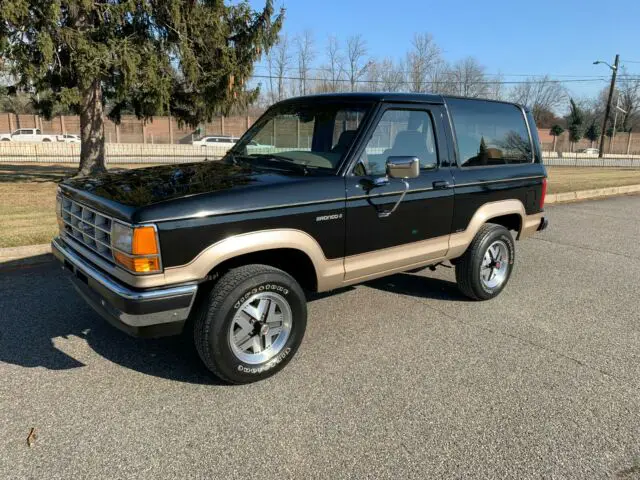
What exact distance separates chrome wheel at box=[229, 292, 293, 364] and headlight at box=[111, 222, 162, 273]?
0.66 meters

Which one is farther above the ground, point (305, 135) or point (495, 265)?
point (305, 135)

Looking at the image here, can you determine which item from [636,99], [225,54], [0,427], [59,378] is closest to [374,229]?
[59,378]

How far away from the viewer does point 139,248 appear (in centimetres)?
289

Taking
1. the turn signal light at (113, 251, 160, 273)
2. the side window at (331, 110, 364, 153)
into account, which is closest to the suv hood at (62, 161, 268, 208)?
the turn signal light at (113, 251, 160, 273)

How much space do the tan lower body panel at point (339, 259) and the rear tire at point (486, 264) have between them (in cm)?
12

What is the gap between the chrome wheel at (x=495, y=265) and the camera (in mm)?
5086

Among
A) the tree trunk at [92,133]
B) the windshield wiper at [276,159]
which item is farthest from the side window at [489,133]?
the tree trunk at [92,133]

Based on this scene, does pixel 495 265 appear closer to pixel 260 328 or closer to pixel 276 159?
pixel 276 159

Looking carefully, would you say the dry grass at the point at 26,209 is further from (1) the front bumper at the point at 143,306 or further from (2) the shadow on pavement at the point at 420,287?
(2) the shadow on pavement at the point at 420,287

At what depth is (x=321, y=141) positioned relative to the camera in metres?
4.19

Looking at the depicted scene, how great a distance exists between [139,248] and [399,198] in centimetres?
207

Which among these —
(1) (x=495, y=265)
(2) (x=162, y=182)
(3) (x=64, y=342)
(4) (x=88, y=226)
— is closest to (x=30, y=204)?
(3) (x=64, y=342)

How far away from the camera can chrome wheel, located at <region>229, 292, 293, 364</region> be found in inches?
132

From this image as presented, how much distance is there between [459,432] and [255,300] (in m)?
1.53
